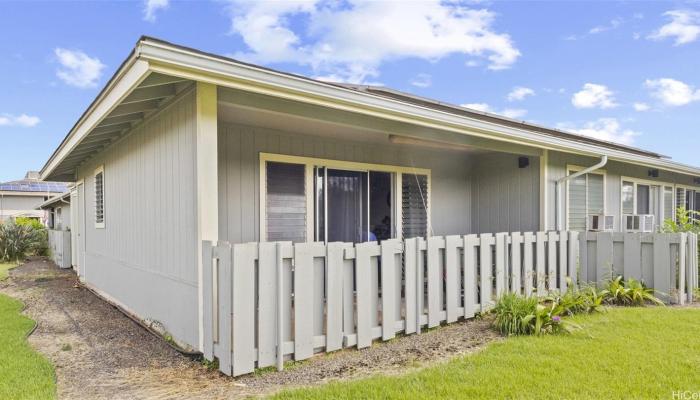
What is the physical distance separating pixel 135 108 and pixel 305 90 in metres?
2.17

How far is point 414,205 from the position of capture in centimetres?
752

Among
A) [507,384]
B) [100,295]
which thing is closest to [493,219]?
[507,384]

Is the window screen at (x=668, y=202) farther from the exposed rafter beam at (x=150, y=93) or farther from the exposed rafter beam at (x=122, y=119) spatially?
the exposed rafter beam at (x=122, y=119)

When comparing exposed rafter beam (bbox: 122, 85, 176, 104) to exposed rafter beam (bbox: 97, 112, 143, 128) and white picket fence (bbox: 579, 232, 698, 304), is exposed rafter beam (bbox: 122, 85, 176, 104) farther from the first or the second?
white picket fence (bbox: 579, 232, 698, 304)

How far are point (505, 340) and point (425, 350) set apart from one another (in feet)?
2.74

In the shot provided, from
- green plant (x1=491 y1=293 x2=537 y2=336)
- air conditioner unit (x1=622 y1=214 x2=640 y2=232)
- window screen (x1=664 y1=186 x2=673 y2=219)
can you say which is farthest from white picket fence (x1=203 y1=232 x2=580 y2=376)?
window screen (x1=664 y1=186 x2=673 y2=219)

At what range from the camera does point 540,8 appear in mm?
8664

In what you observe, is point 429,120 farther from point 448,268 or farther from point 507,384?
point 507,384

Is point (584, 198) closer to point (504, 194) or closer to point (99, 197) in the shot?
point (504, 194)

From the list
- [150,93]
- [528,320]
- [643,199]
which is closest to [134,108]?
[150,93]

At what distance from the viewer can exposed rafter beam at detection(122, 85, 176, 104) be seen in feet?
13.1

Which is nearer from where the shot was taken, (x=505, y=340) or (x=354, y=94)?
(x=505, y=340)

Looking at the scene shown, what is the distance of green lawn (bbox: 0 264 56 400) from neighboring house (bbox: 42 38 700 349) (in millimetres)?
1115

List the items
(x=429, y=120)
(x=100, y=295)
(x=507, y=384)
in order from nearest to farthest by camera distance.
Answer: (x=507, y=384) → (x=429, y=120) → (x=100, y=295)
